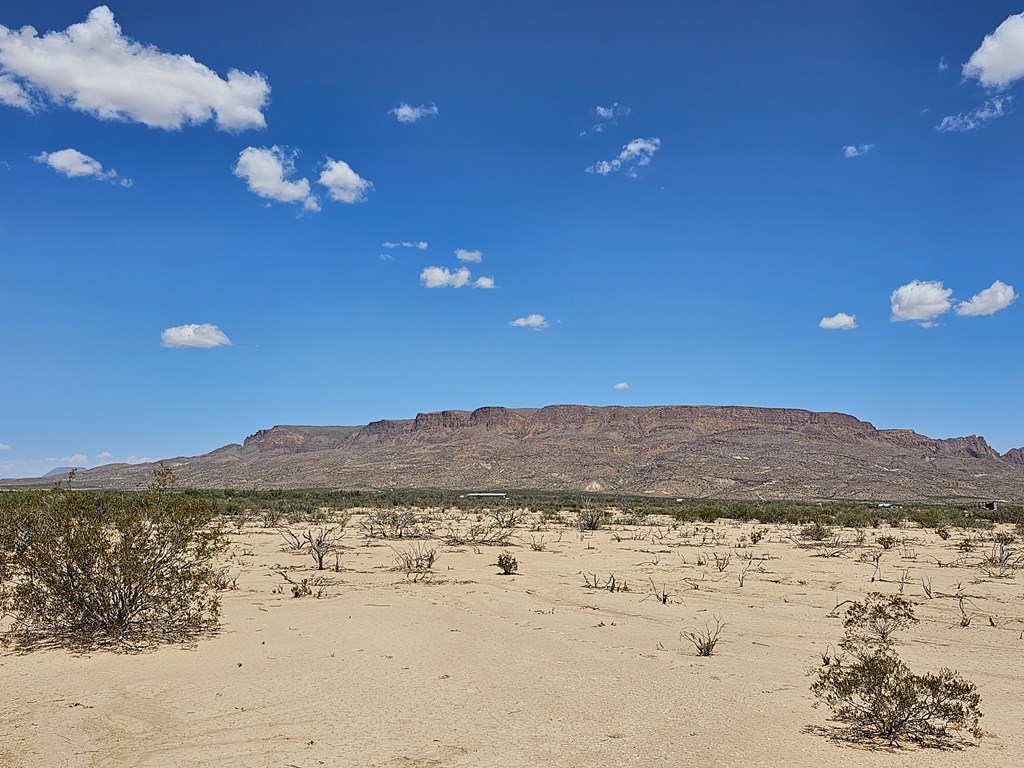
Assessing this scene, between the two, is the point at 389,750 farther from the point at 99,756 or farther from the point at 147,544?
the point at 147,544

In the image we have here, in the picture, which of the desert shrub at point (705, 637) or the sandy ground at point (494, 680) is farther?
the desert shrub at point (705, 637)

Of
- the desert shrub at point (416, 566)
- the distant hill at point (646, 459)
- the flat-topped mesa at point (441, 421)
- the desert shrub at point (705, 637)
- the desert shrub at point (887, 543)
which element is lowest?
the desert shrub at point (705, 637)

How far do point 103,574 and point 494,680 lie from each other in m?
5.18

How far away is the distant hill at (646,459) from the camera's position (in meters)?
84.9

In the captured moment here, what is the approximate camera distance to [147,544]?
9797 mm

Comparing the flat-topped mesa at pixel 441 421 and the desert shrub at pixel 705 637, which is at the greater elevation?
the flat-topped mesa at pixel 441 421

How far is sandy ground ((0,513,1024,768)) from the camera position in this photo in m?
5.80

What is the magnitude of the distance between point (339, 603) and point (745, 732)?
7540 mm

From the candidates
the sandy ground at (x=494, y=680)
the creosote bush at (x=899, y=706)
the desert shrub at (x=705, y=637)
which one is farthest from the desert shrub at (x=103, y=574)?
the creosote bush at (x=899, y=706)

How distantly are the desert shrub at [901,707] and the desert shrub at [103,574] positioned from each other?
25.0 ft

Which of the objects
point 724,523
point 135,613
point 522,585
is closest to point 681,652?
point 522,585

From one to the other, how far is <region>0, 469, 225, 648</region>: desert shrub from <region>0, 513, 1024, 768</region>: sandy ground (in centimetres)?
67

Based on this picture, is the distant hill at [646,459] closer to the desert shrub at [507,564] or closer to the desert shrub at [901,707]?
the desert shrub at [507,564]

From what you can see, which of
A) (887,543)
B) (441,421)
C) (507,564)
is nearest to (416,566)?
(507,564)
